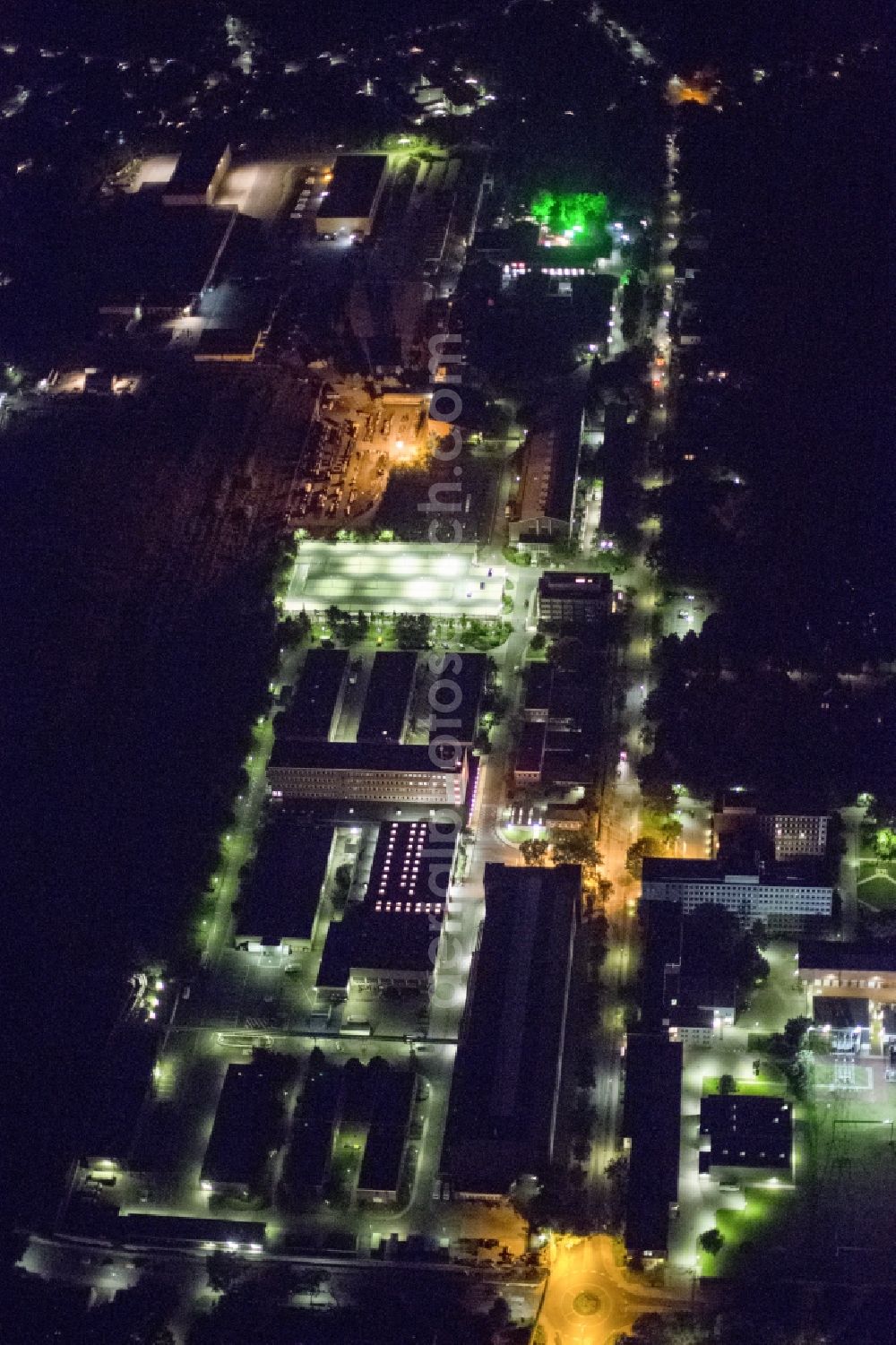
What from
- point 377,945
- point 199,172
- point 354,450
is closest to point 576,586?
point 354,450

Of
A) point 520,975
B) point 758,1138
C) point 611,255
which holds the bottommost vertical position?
point 758,1138

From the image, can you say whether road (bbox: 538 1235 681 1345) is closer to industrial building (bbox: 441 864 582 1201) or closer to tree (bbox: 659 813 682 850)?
industrial building (bbox: 441 864 582 1201)

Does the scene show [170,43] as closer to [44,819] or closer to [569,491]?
[569,491]

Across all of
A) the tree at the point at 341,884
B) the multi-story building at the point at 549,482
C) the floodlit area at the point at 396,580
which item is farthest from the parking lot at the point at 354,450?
the tree at the point at 341,884

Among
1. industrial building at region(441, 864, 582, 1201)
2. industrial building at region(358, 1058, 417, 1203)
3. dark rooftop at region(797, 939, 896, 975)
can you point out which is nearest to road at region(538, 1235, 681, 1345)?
industrial building at region(441, 864, 582, 1201)

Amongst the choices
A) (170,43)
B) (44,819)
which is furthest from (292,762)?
(170,43)

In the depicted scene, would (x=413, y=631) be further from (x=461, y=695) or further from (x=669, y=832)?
(x=669, y=832)
